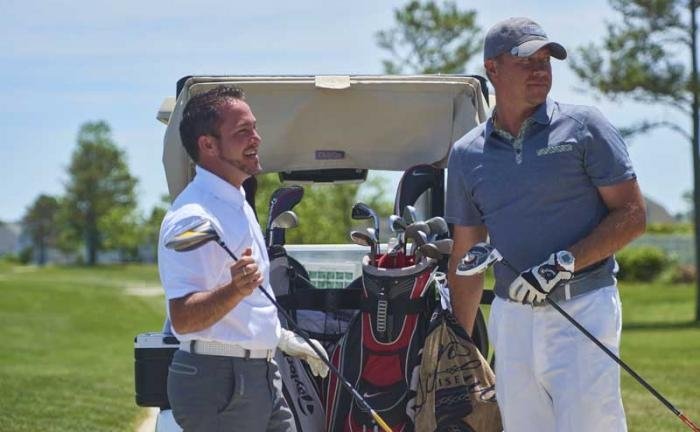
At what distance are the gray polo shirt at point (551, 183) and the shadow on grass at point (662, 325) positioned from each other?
854 inches

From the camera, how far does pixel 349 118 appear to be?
698 centimetres

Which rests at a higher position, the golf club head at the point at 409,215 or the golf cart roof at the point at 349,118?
the golf cart roof at the point at 349,118

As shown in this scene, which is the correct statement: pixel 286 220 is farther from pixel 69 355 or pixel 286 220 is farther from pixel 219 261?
pixel 69 355

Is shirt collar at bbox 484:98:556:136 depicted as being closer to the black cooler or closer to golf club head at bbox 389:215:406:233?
golf club head at bbox 389:215:406:233

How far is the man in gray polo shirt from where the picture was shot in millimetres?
4633

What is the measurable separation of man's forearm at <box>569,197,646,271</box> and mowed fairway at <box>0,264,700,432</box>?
5.28 m

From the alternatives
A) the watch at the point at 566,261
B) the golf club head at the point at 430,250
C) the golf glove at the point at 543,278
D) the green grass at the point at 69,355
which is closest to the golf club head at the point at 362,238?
the golf club head at the point at 430,250

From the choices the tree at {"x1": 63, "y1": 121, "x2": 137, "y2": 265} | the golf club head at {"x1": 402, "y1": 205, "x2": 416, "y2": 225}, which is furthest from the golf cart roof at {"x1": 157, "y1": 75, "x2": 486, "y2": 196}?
the tree at {"x1": 63, "y1": 121, "x2": 137, "y2": 265}

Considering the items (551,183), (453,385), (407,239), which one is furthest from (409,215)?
(551,183)

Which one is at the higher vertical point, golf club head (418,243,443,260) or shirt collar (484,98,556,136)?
shirt collar (484,98,556,136)

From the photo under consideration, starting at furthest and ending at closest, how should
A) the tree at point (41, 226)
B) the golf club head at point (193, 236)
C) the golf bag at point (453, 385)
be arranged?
the tree at point (41, 226)
the golf bag at point (453, 385)
the golf club head at point (193, 236)

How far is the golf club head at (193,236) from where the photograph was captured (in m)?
4.04

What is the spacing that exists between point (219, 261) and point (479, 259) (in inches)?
40.0

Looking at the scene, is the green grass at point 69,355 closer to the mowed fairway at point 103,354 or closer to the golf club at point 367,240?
the mowed fairway at point 103,354
